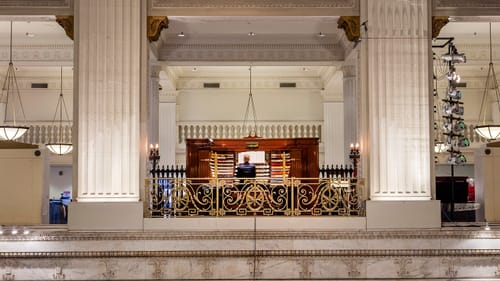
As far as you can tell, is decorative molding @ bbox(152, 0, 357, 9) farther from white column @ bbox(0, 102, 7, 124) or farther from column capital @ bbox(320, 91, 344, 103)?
white column @ bbox(0, 102, 7, 124)

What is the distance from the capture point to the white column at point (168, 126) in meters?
21.7

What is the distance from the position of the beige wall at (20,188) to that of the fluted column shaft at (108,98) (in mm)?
1161

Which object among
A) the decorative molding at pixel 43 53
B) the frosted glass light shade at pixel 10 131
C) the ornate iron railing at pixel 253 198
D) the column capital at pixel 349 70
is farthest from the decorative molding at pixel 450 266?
the decorative molding at pixel 43 53

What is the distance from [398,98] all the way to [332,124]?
10346 mm

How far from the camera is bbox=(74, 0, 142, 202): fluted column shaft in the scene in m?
11.6

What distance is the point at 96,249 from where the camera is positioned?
1135 cm

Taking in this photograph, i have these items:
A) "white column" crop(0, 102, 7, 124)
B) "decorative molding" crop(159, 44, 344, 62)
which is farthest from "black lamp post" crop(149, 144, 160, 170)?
"white column" crop(0, 102, 7, 124)

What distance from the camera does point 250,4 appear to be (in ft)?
39.8

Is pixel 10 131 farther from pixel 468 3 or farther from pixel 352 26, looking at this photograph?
pixel 468 3

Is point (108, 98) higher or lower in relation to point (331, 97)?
lower

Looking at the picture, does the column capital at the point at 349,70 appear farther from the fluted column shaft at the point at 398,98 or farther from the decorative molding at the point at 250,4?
the fluted column shaft at the point at 398,98

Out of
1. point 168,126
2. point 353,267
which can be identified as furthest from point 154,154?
point 353,267

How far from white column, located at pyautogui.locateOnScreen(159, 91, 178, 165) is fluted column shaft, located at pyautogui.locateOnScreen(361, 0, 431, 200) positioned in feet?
35.2

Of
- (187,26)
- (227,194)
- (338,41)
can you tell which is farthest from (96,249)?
(338,41)
